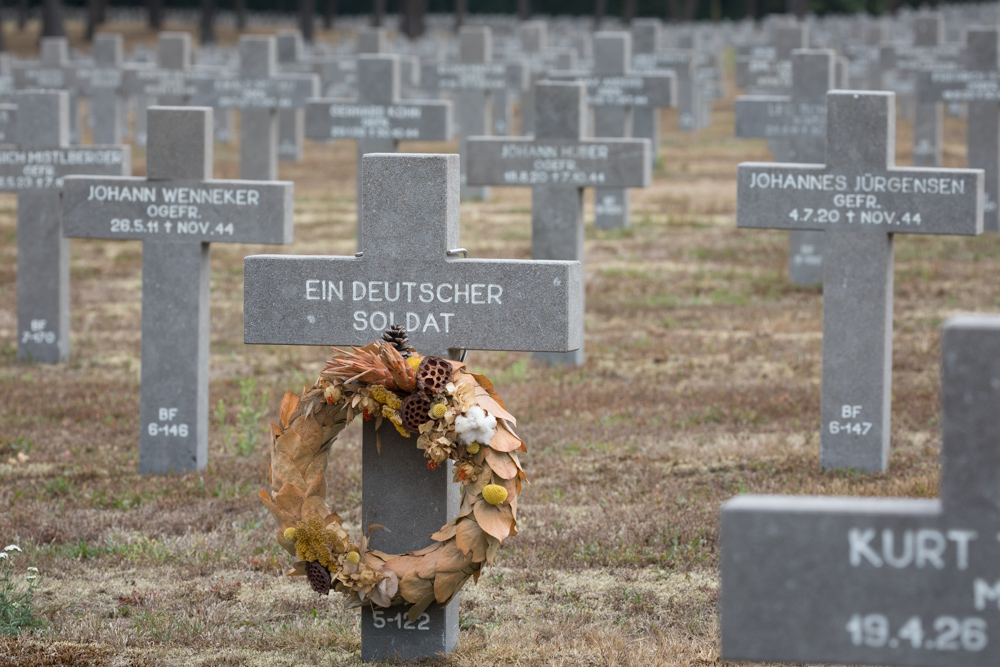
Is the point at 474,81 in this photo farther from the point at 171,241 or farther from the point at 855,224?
the point at 855,224

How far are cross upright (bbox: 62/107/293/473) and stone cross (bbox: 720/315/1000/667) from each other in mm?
6117

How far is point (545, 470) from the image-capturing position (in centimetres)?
930

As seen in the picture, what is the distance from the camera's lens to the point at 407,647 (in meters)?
5.96

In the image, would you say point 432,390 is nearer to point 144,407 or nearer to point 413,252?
point 413,252

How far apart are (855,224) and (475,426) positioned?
4270mm

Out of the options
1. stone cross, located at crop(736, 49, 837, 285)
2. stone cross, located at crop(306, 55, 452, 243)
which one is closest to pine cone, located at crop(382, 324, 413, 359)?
stone cross, located at crop(736, 49, 837, 285)

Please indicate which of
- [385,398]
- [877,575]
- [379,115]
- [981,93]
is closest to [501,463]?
[385,398]

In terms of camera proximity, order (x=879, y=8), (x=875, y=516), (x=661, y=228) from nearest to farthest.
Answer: (x=875, y=516), (x=661, y=228), (x=879, y=8)

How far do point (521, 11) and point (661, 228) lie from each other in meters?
55.1

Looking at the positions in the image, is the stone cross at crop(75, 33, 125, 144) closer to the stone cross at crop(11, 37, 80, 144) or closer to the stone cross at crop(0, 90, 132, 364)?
the stone cross at crop(11, 37, 80, 144)

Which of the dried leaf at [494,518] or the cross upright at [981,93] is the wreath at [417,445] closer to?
the dried leaf at [494,518]

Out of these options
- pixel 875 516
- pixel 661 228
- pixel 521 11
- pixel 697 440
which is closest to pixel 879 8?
pixel 521 11

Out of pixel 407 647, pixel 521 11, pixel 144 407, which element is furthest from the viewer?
pixel 521 11

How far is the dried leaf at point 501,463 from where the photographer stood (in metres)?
5.57
